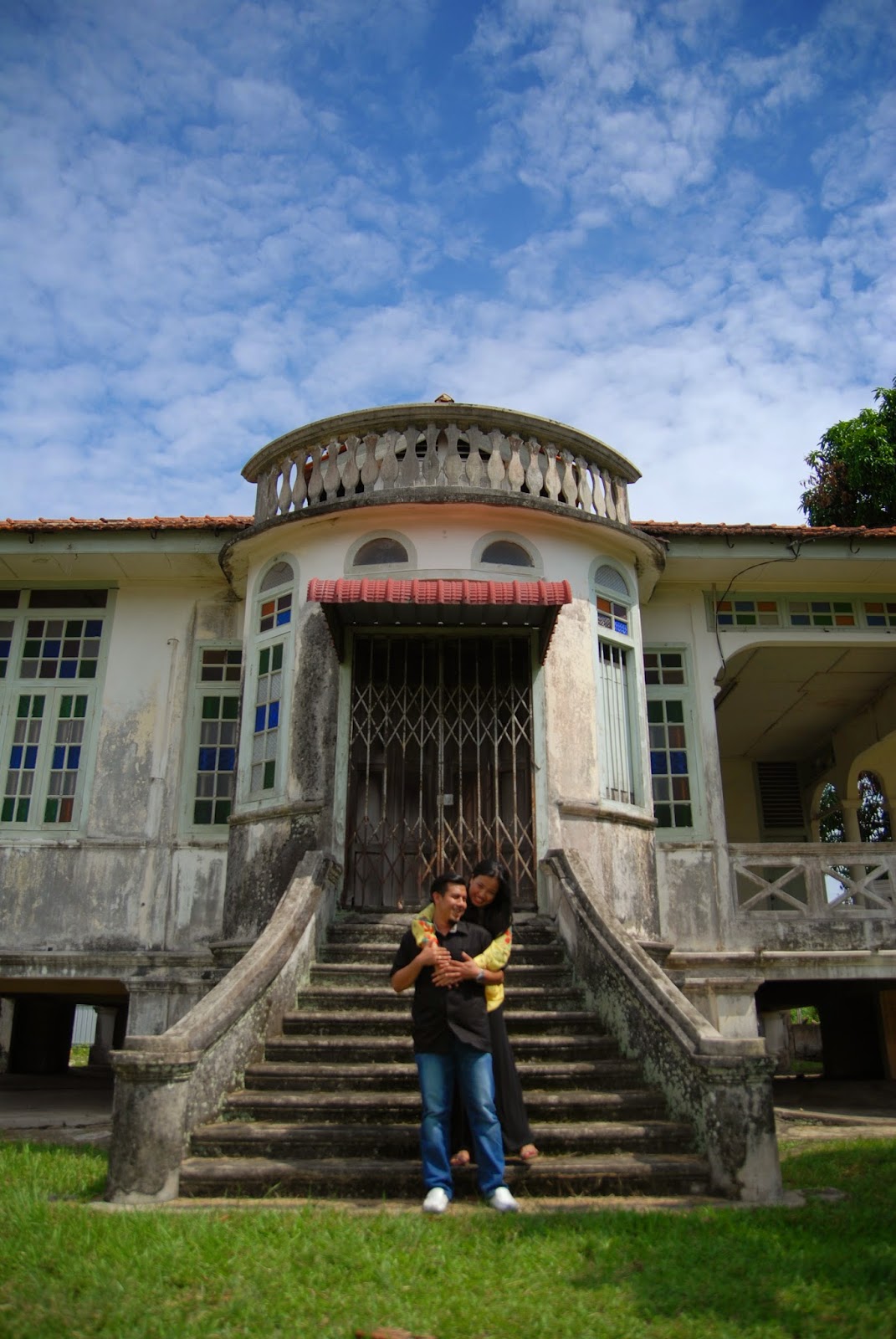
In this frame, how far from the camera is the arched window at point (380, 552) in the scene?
9.83 meters

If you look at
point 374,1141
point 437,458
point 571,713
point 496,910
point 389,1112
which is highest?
point 437,458

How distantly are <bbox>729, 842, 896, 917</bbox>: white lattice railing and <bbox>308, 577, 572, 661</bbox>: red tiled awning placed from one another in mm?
3489

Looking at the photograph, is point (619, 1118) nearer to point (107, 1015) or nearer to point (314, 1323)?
point (314, 1323)

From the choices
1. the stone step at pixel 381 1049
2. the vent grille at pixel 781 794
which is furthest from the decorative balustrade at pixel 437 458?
the vent grille at pixel 781 794

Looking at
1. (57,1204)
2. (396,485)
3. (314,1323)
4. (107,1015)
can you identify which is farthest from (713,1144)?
(107,1015)

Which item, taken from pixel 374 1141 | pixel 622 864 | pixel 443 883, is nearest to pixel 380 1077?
pixel 374 1141

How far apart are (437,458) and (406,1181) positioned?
6.55 m

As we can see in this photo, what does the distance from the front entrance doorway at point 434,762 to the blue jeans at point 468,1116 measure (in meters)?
4.16

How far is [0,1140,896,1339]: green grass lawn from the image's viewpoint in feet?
11.8

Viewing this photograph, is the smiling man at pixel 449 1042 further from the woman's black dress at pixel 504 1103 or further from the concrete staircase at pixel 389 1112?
the concrete staircase at pixel 389 1112

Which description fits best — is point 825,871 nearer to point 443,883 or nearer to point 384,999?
point 384,999

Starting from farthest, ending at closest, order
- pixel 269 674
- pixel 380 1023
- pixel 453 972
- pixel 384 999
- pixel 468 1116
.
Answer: pixel 269 674 → pixel 384 999 → pixel 380 1023 → pixel 453 972 → pixel 468 1116

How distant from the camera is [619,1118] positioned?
232 inches

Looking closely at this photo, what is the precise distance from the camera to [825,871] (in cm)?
1060
